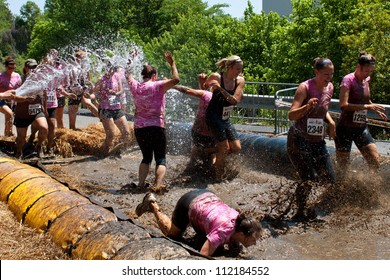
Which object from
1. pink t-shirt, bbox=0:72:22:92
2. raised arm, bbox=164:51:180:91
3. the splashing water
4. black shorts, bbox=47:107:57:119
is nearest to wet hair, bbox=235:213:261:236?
raised arm, bbox=164:51:180:91

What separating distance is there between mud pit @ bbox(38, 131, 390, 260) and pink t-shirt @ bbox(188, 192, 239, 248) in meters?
0.29

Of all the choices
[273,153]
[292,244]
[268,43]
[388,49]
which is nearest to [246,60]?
[268,43]

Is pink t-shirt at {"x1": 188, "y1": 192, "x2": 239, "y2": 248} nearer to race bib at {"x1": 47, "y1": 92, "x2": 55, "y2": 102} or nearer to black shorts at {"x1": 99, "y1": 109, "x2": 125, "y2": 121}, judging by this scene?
black shorts at {"x1": 99, "y1": 109, "x2": 125, "y2": 121}

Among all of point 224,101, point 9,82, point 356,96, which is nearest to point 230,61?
point 224,101

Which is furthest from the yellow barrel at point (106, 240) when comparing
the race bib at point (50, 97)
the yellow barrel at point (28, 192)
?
the race bib at point (50, 97)

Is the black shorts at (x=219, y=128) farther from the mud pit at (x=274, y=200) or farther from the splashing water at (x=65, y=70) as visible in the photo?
the splashing water at (x=65, y=70)

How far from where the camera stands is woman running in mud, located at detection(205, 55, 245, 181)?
32.1 ft

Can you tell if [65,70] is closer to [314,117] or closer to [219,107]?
[219,107]

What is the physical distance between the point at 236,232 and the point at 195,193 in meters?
0.78

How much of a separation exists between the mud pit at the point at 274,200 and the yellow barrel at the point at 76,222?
48 cm

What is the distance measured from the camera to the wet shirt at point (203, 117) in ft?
33.9

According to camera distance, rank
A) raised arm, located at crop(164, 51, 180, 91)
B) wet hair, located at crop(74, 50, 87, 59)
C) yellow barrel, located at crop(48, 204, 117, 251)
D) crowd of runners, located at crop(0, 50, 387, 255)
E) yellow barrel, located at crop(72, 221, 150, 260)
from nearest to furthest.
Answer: yellow barrel, located at crop(72, 221, 150, 260) < yellow barrel, located at crop(48, 204, 117, 251) < crowd of runners, located at crop(0, 50, 387, 255) < raised arm, located at crop(164, 51, 180, 91) < wet hair, located at crop(74, 50, 87, 59)

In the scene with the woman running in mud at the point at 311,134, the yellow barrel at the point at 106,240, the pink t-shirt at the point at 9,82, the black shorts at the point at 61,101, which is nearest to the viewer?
the yellow barrel at the point at 106,240

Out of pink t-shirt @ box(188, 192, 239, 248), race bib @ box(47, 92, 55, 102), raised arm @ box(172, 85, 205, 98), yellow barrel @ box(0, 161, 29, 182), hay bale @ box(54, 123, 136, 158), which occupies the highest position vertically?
raised arm @ box(172, 85, 205, 98)
